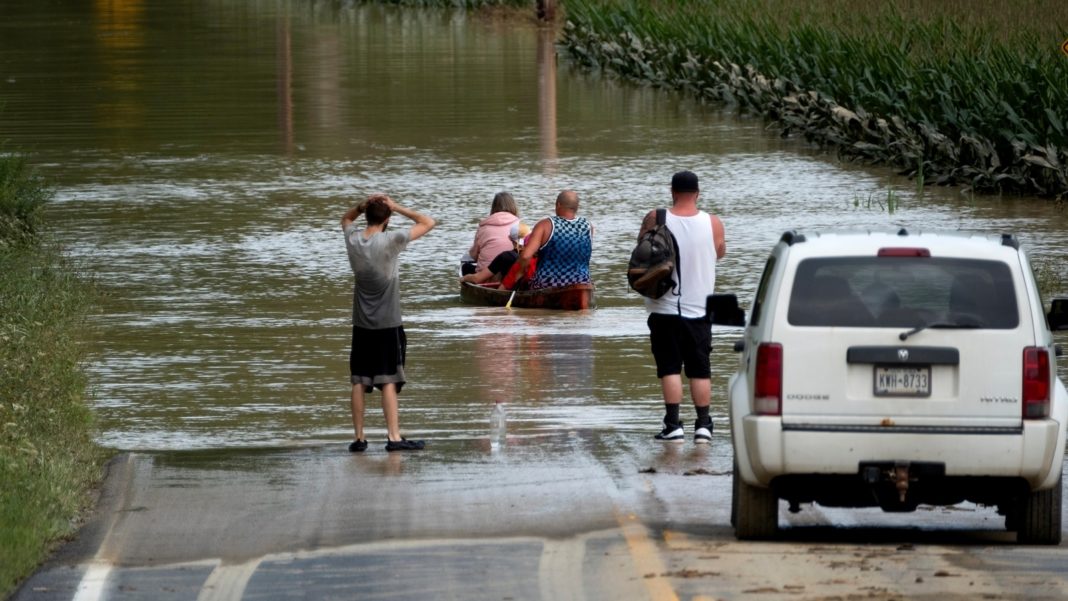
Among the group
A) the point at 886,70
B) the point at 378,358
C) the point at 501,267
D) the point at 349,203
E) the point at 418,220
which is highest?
the point at 418,220

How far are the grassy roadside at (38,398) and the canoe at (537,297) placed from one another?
3.59 m

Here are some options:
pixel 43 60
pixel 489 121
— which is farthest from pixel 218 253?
pixel 43 60

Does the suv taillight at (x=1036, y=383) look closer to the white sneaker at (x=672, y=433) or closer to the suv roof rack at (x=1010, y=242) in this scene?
the suv roof rack at (x=1010, y=242)

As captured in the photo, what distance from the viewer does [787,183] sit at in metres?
30.2

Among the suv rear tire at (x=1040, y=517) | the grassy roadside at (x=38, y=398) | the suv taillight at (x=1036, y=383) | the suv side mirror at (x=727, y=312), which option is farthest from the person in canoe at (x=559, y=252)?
the suv taillight at (x=1036, y=383)

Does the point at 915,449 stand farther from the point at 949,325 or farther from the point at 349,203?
the point at 349,203

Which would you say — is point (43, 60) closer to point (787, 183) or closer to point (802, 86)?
point (802, 86)

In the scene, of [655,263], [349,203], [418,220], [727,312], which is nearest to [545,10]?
[349,203]

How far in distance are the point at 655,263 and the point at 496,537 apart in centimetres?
318

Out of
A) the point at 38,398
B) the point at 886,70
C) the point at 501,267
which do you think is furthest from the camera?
the point at 886,70

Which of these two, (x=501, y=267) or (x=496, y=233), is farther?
(x=496, y=233)

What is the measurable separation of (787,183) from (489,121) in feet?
29.6

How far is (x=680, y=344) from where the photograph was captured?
13281mm

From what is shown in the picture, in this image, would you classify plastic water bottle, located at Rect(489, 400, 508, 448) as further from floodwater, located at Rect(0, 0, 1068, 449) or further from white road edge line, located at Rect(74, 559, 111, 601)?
white road edge line, located at Rect(74, 559, 111, 601)
